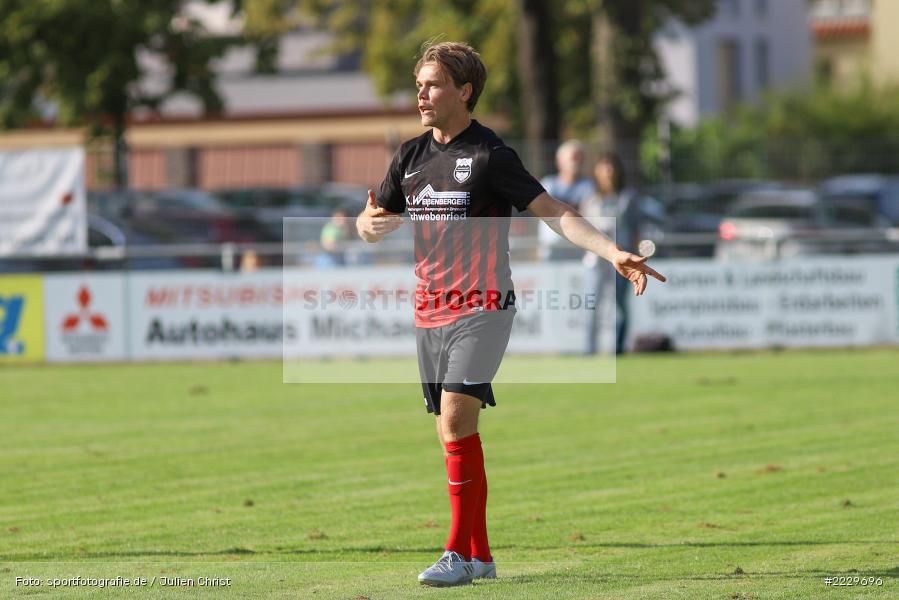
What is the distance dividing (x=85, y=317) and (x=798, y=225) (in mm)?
15687

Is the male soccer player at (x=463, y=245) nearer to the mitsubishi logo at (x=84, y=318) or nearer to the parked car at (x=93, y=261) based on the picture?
the mitsubishi logo at (x=84, y=318)

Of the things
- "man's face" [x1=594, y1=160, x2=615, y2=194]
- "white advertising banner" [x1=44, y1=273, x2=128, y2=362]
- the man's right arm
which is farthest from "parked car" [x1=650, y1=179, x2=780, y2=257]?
the man's right arm

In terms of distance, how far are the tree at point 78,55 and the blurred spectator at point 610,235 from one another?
1392 centimetres

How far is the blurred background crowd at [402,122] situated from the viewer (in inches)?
843

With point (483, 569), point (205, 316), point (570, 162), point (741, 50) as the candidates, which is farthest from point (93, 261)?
point (741, 50)

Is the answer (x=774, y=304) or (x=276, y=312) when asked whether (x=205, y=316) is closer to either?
(x=276, y=312)

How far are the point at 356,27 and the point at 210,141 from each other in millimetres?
9133

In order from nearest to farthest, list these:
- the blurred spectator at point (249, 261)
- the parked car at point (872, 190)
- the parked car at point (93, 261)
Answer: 1. the blurred spectator at point (249, 261)
2. the parked car at point (93, 261)
3. the parked car at point (872, 190)

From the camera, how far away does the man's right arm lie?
7.24 metres

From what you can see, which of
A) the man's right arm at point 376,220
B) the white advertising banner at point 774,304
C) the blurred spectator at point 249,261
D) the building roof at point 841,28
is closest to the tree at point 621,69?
the white advertising banner at point 774,304

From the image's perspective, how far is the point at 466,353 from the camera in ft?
22.9

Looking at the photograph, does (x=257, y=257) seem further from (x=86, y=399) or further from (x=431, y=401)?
(x=431, y=401)

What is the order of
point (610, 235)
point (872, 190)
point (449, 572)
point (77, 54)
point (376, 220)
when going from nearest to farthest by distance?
1. point (449, 572)
2. point (376, 220)
3. point (610, 235)
4. point (872, 190)
5. point (77, 54)

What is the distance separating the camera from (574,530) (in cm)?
828
